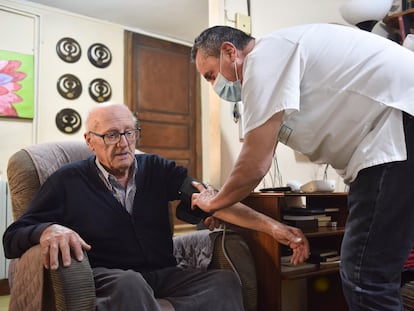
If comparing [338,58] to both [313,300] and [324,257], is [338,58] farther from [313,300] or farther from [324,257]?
[313,300]

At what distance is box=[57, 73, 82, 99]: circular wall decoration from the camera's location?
360 centimetres

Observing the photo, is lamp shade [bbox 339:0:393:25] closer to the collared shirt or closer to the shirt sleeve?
the shirt sleeve

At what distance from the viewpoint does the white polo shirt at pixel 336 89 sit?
988mm

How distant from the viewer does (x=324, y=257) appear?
1879 millimetres

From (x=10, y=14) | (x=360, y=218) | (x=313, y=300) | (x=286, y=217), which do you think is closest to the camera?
(x=360, y=218)

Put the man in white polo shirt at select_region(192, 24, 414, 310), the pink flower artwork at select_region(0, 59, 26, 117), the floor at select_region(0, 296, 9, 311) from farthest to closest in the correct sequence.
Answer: the pink flower artwork at select_region(0, 59, 26, 117), the floor at select_region(0, 296, 9, 311), the man in white polo shirt at select_region(192, 24, 414, 310)

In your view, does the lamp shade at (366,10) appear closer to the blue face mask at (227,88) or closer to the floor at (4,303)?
the blue face mask at (227,88)

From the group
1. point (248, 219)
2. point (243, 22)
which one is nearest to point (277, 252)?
point (248, 219)

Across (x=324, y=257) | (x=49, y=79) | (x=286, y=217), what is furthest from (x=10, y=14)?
(x=324, y=257)

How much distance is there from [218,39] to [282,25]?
1176mm

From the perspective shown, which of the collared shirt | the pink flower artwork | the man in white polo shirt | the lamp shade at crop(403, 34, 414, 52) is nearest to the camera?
the man in white polo shirt

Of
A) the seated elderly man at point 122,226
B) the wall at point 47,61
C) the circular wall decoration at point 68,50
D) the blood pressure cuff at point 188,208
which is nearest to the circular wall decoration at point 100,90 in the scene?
the wall at point 47,61

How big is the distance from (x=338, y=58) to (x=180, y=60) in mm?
3503

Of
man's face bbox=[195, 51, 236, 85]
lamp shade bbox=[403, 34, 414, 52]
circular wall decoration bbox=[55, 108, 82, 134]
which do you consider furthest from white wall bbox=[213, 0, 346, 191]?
circular wall decoration bbox=[55, 108, 82, 134]
